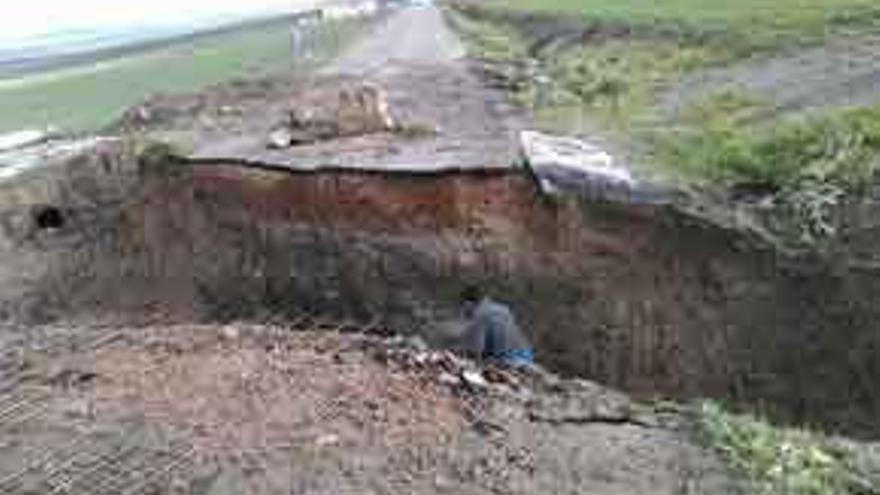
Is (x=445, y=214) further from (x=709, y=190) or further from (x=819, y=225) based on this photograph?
(x=819, y=225)

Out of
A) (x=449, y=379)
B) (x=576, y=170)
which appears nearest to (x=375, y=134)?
(x=576, y=170)

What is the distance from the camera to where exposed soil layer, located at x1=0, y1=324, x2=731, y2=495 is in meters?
6.01

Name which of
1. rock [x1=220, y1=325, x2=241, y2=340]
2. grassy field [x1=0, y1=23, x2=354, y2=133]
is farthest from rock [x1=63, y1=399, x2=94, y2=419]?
grassy field [x1=0, y1=23, x2=354, y2=133]

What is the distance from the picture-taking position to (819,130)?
398 inches

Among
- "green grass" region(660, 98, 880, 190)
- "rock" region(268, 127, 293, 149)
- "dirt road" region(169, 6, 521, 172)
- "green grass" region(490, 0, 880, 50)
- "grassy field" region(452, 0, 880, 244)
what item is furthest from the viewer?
"green grass" region(490, 0, 880, 50)

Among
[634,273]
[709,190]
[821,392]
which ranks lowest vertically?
[821,392]

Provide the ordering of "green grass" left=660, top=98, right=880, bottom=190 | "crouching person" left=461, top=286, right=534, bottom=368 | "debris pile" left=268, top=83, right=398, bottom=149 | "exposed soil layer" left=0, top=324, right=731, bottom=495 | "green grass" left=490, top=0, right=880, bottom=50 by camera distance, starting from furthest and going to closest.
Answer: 1. "green grass" left=490, top=0, right=880, bottom=50
2. "debris pile" left=268, top=83, right=398, bottom=149
3. "green grass" left=660, top=98, right=880, bottom=190
4. "crouching person" left=461, top=286, right=534, bottom=368
5. "exposed soil layer" left=0, top=324, right=731, bottom=495

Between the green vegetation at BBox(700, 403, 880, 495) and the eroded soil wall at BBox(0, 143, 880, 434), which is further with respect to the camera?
the eroded soil wall at BBox(0, 143, 880, 434)

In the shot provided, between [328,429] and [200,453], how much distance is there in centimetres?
66

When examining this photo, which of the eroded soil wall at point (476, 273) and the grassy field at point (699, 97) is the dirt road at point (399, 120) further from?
the grassy field at point (699, 97)

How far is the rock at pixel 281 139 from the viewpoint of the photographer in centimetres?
1213

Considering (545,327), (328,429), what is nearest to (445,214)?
(545,327)

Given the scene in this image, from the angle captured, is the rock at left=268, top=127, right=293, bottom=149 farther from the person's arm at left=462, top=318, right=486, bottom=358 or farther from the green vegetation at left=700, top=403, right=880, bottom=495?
Result: the green vegetation at left=700, top=403, right=880, bottom=495

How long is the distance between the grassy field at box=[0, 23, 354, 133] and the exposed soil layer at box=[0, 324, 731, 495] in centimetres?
1294
